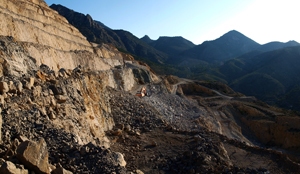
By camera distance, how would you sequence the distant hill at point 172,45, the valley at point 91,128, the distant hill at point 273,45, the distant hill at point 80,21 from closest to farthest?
1. the valley at point 91,128
2. the distant hill at point 80,21
3. the distant hill at point 273,45
4. the distant hill at point 172,45

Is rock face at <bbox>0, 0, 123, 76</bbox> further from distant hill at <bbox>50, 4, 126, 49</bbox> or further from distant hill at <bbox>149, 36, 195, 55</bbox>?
distant hill at <bbox>149, 36, 195, 55</bbox>

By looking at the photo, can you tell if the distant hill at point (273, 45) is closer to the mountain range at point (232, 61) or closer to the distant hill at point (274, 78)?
the mountain range at point (232, 61)

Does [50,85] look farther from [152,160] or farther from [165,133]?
[165,133]

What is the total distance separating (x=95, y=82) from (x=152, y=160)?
6.17 metres

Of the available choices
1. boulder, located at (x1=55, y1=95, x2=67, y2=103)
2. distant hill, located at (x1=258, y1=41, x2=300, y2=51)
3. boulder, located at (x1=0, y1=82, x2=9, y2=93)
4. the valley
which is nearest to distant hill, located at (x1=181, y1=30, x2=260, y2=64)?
distant hill, located at (x1=258, y1=41, x2=300, y2=51)

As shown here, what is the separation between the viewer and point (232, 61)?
101562mm

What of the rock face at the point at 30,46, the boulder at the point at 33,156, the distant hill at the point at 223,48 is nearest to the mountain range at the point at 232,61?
the distant hill at the point at 223,48

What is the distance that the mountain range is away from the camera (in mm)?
62156

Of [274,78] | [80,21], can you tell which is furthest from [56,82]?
[80,21]

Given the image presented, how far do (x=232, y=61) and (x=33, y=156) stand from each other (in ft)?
362

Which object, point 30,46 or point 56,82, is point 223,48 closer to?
point 30,46

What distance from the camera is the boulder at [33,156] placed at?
12.8 ft

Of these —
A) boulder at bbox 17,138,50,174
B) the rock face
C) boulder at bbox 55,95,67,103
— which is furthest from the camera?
the rock face

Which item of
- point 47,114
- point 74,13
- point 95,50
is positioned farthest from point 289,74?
point 74,13
